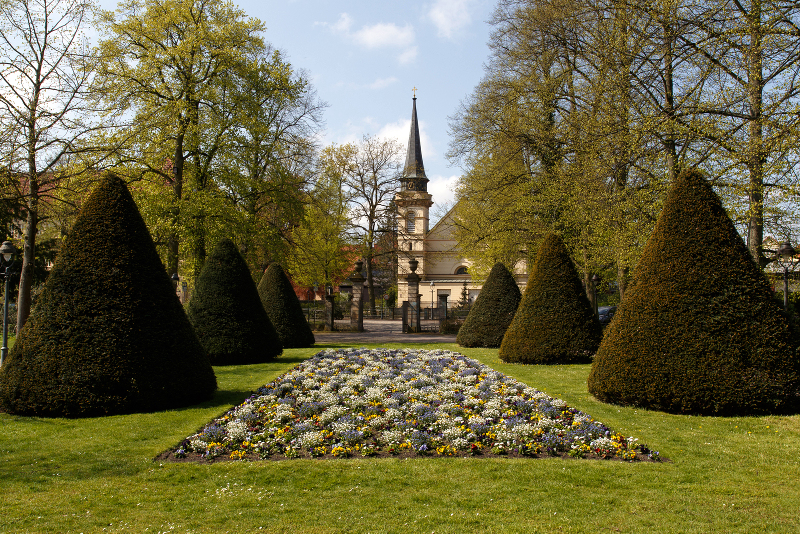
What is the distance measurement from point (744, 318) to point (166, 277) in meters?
9.09

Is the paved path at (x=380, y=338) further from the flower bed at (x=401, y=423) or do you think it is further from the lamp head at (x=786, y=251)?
the lamp head at (x=786, y=251)

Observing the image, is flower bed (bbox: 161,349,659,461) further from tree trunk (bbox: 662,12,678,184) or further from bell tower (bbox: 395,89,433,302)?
bell tower (bbox: 395,89,433,302)

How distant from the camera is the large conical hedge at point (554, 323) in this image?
46.1 feet

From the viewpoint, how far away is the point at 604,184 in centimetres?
1833

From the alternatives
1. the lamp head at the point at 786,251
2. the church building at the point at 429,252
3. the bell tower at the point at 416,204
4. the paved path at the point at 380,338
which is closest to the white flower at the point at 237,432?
the paved path at the point at 380,338

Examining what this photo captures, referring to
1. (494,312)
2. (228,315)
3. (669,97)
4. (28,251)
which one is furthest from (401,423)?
(669,97)

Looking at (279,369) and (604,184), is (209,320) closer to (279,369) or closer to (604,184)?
(279,369)

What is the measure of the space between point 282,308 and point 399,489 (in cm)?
1375

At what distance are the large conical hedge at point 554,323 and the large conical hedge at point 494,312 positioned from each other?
12.1ft

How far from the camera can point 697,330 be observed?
8016 mm

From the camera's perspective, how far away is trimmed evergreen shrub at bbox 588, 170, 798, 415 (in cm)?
773

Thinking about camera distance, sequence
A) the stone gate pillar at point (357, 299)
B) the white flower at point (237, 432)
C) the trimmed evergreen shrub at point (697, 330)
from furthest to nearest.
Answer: the stone gate pillar at point (357, 299) < the trimmed evergreen shrub at point (697, 330) < the white flower at point (237, 432)

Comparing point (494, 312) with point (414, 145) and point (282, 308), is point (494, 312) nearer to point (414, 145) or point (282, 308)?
point (282, 308)

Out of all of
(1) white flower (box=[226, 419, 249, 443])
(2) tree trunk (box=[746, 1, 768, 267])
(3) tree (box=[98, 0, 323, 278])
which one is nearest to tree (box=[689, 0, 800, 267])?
(2) tree trunk (box=[746, 1, 768, 267])
